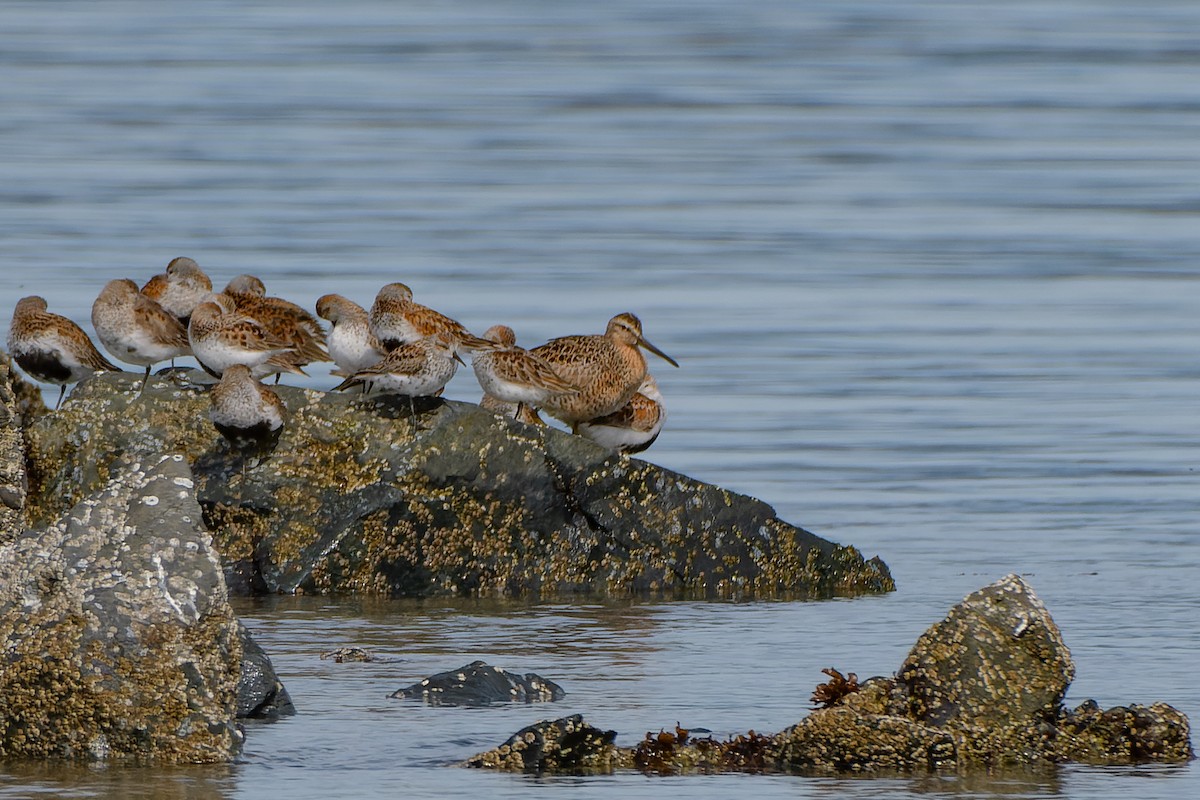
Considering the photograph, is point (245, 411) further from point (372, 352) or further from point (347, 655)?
point (347, 655)

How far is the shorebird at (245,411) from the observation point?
34.1 feet

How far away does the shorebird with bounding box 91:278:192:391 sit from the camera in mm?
11383

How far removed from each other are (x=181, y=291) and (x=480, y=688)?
4.61 meters

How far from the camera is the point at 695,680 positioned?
8.72m

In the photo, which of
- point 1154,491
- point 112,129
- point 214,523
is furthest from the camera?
point 112,129

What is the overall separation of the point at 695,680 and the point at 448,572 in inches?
88.0

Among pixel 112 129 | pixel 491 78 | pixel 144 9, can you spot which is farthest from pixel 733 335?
pixel 144 9

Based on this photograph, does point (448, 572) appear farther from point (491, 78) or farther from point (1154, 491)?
point (491, 78)

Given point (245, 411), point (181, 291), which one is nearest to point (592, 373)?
point (245, 411)

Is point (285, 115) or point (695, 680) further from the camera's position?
point (285, 115)

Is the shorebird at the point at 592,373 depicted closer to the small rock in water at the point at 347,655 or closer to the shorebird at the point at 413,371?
the shorebird at the point at 413,371

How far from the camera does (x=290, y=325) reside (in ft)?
37.3

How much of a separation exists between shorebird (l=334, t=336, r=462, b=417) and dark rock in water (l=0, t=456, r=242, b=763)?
3.17 m

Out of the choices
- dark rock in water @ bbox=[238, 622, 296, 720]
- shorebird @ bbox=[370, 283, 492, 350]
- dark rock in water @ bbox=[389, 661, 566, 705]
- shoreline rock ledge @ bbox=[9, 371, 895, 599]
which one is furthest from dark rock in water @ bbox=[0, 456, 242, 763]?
shorebird @ bbox=[370, 283, 492, 350]
